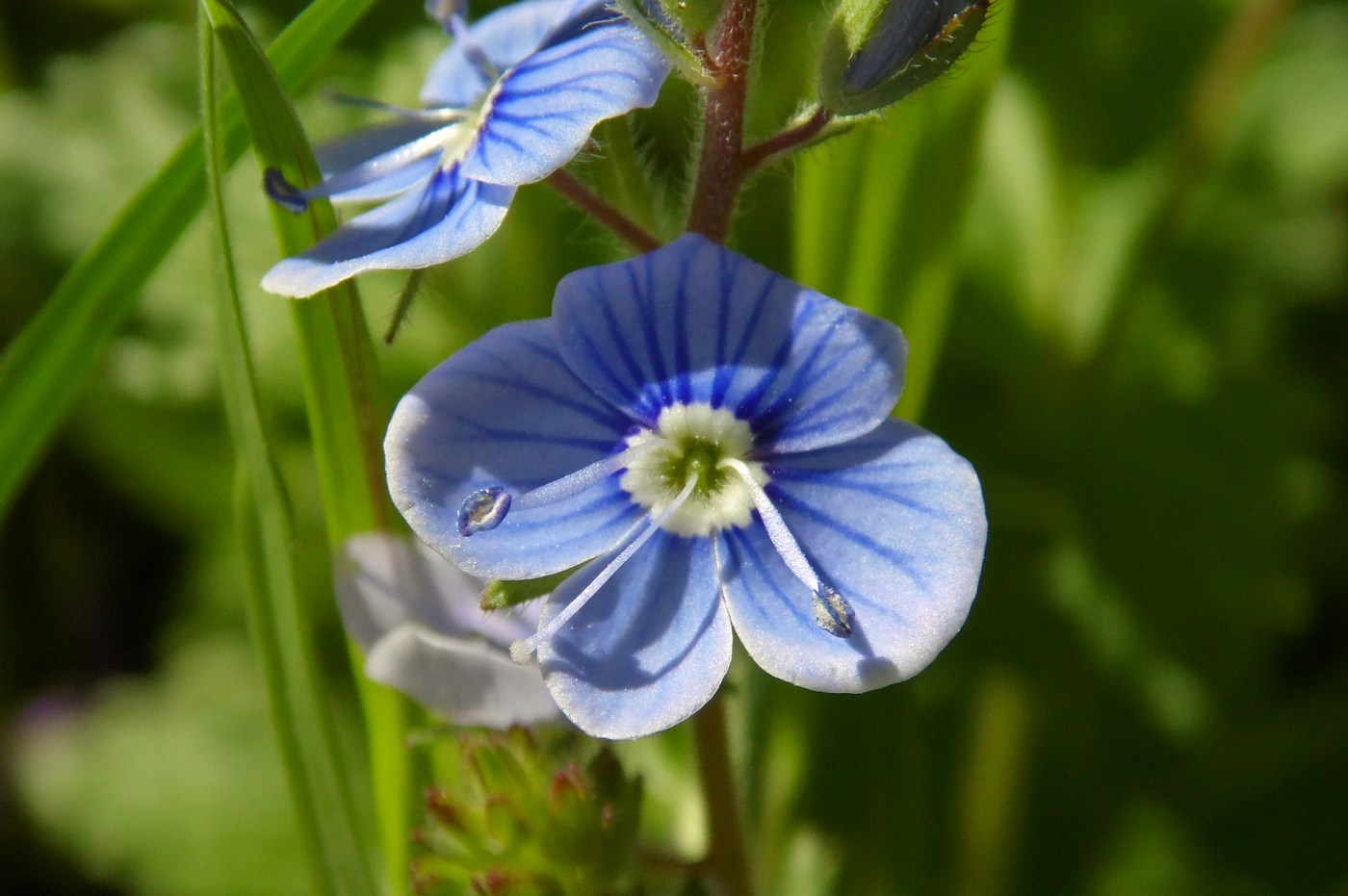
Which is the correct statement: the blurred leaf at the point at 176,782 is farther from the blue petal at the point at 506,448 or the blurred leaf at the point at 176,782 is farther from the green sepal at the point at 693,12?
the green sepal at the point at 693,12

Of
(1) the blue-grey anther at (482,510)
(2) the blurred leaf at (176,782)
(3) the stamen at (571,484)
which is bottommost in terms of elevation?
(2) the blurred leaf at (176,782)

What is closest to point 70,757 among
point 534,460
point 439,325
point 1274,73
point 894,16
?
point 439,325

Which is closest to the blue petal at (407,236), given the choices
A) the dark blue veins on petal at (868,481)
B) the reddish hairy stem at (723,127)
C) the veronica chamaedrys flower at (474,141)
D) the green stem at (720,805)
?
the veronica chamaedrys flower at (474,141)

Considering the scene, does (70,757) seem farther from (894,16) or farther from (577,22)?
(894,16)

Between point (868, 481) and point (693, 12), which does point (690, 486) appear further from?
point (693, 12)

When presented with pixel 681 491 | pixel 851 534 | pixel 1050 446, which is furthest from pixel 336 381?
pixel 1050 446

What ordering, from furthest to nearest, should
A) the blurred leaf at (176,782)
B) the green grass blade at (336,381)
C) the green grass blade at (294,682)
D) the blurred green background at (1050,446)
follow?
the blurred leaf at (176,782)
the blurred green background at (1050,446)
the green grass blade at (294,682)
the green grass blade at (336,381)
